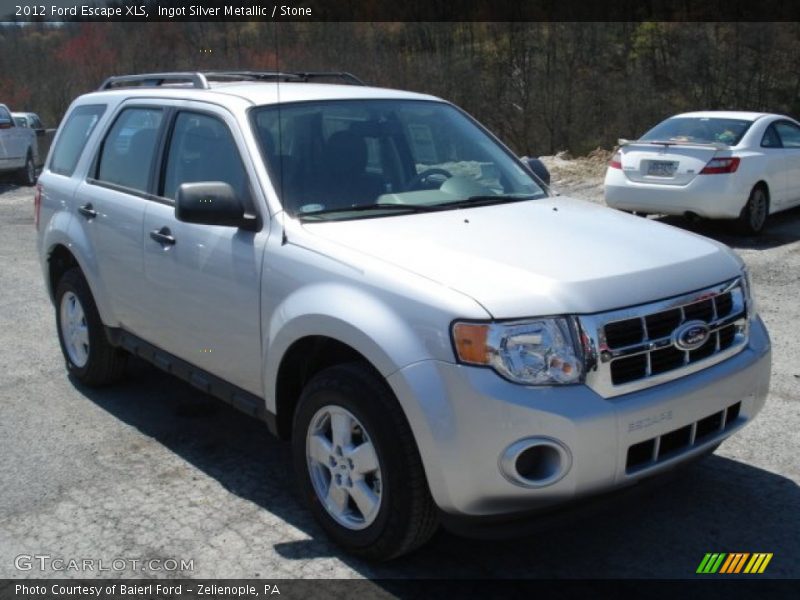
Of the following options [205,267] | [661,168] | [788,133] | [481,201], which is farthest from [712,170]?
[205,267]

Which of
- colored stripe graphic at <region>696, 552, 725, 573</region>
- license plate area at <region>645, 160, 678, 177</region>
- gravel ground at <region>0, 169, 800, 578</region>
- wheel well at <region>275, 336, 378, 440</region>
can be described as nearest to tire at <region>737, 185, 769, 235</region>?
license plate area at <region>645, 160, 678, 177</region>

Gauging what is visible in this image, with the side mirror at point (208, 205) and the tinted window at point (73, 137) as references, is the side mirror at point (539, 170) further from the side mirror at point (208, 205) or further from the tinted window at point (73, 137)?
the tinted window at point (73, 137)

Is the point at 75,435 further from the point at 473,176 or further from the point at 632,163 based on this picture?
the point at 632,163

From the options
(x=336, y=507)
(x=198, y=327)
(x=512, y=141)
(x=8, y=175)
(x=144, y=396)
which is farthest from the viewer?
(x=512, y=141)

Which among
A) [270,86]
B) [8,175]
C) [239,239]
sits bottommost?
[8,175]

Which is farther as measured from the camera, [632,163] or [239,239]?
[632,163]

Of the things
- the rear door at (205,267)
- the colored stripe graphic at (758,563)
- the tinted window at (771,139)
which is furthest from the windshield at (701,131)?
the colored stripe graphic at (758,563)

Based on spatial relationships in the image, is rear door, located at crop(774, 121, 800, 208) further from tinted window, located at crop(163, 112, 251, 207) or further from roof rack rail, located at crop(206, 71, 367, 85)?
tinted window, located at crop(163, 112, 251, 207)

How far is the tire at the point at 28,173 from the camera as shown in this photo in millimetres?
21094

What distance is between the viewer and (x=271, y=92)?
476 centimetres

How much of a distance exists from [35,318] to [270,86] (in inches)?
161

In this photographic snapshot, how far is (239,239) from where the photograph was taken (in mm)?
4164

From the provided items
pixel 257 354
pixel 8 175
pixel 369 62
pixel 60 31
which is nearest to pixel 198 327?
pixel 257 354

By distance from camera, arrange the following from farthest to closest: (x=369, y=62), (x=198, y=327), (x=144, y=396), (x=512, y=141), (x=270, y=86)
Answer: (x=512, y=141)
(x=369, y=62)
(x=144, y=396)
(x=270, y=86)
(x=198, y=327)
